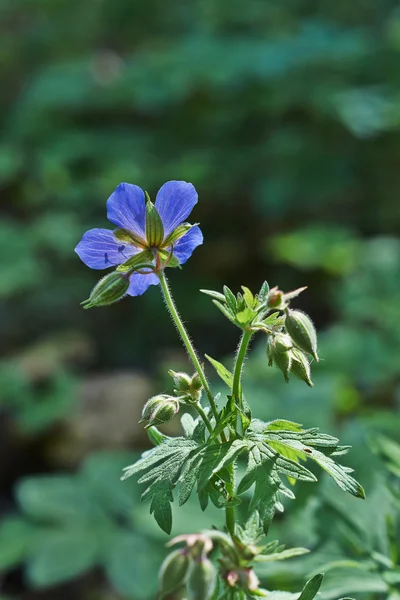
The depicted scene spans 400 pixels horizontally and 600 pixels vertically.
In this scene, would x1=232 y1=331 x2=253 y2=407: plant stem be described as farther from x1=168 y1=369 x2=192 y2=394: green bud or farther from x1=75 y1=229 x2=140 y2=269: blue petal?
x1=75 y1=229 x2=140 y2=269: blue petal

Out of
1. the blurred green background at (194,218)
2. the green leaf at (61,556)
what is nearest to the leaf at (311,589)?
the blurred green background at (194,218)

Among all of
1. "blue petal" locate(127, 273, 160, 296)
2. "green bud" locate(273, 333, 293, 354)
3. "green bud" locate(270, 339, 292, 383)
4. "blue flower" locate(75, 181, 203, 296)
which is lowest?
"green bud" locate(270, 339, 292, 383)

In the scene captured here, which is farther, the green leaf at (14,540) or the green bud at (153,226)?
the green leaf at (14,540)

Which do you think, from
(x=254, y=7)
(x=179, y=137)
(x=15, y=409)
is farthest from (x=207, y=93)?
(x=15, y=409)

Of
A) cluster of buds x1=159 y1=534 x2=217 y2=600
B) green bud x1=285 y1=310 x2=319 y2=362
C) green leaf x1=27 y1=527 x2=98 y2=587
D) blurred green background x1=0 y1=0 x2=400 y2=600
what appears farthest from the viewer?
blurred green background x1=0 y1=0 x2=400 y2=600

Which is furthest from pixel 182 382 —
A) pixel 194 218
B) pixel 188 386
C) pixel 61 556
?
pixel 194 218

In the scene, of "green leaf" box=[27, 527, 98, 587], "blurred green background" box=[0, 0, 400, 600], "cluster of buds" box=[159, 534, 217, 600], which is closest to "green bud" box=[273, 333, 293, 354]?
"cluster of buds" box=[159, 534, 217, 600]

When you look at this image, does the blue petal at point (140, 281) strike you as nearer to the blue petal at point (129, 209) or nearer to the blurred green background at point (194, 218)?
the blue petal at point (129, 209)
